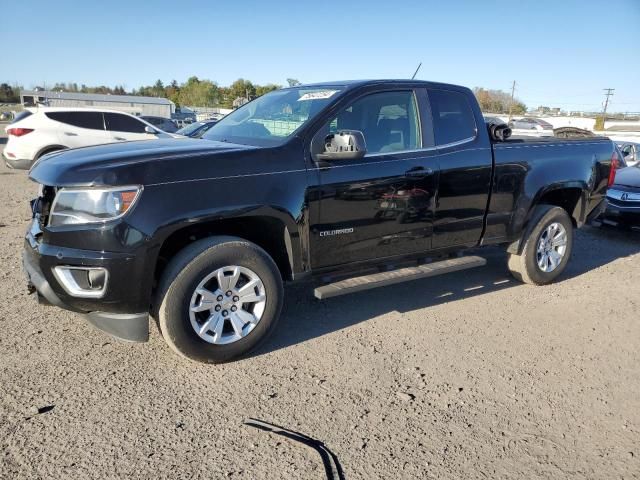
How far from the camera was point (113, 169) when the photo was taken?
292 cm

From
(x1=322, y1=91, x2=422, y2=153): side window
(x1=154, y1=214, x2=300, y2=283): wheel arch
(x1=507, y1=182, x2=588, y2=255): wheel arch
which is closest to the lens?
(x1=154, y1=214, x2=300, y2=283): wheel arch

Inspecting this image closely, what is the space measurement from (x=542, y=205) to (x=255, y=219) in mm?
3352

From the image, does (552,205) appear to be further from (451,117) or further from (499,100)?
(499,100)

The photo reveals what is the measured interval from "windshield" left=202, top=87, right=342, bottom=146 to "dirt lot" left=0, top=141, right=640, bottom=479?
155 centimetres

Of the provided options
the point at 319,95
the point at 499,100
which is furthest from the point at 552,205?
the point at 499,100

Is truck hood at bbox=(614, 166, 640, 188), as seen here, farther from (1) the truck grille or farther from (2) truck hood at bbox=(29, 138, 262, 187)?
(1) the truck grille

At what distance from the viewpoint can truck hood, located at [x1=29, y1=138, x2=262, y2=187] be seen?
2922mm

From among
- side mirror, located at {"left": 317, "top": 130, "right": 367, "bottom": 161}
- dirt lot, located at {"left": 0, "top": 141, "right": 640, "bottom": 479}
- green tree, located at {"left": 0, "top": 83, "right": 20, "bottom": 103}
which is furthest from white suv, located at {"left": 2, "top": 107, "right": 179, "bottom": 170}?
green tree, located at {"left": 0, "top": 83, "right": 20, "bottom": 103}

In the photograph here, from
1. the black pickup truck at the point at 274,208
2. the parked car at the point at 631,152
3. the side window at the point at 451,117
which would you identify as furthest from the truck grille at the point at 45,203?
the parked car at the point at 631,152

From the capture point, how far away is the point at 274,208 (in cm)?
339

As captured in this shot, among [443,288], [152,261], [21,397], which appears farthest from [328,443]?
[443,288]

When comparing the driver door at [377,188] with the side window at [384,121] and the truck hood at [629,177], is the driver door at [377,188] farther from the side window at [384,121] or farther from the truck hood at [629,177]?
the truck hood at [629,177]

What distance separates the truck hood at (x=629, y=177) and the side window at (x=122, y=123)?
10522 mm

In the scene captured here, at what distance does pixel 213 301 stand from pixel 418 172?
1.98 m
